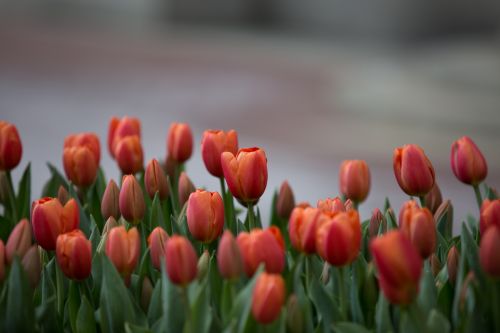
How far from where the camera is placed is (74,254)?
0.80 meters

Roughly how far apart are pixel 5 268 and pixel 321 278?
284 mm

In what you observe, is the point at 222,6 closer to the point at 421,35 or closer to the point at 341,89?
the point at 421,35

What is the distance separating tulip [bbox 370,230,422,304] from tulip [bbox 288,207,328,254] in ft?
0.34

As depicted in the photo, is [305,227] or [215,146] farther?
[215,146]

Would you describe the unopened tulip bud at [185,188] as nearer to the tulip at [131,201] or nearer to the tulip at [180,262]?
the tulip at [131,201]

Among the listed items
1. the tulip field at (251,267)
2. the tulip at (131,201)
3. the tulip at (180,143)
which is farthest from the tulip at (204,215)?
the tulip at (180,143)

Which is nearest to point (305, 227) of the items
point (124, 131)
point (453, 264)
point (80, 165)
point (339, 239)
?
point (339, 239)

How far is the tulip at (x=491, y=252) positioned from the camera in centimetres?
70

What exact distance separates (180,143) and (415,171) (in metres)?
0.34

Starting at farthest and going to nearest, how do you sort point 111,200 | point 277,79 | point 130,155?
point 277,79
point 130,155
point 111,200

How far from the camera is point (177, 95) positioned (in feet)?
20.1

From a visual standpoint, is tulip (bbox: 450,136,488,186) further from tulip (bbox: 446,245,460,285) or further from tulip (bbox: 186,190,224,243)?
tulip (bbox: 186,190,224,243)

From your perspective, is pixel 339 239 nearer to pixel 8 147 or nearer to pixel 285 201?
pixel 285 201

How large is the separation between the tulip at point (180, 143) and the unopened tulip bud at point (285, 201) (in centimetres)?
16
